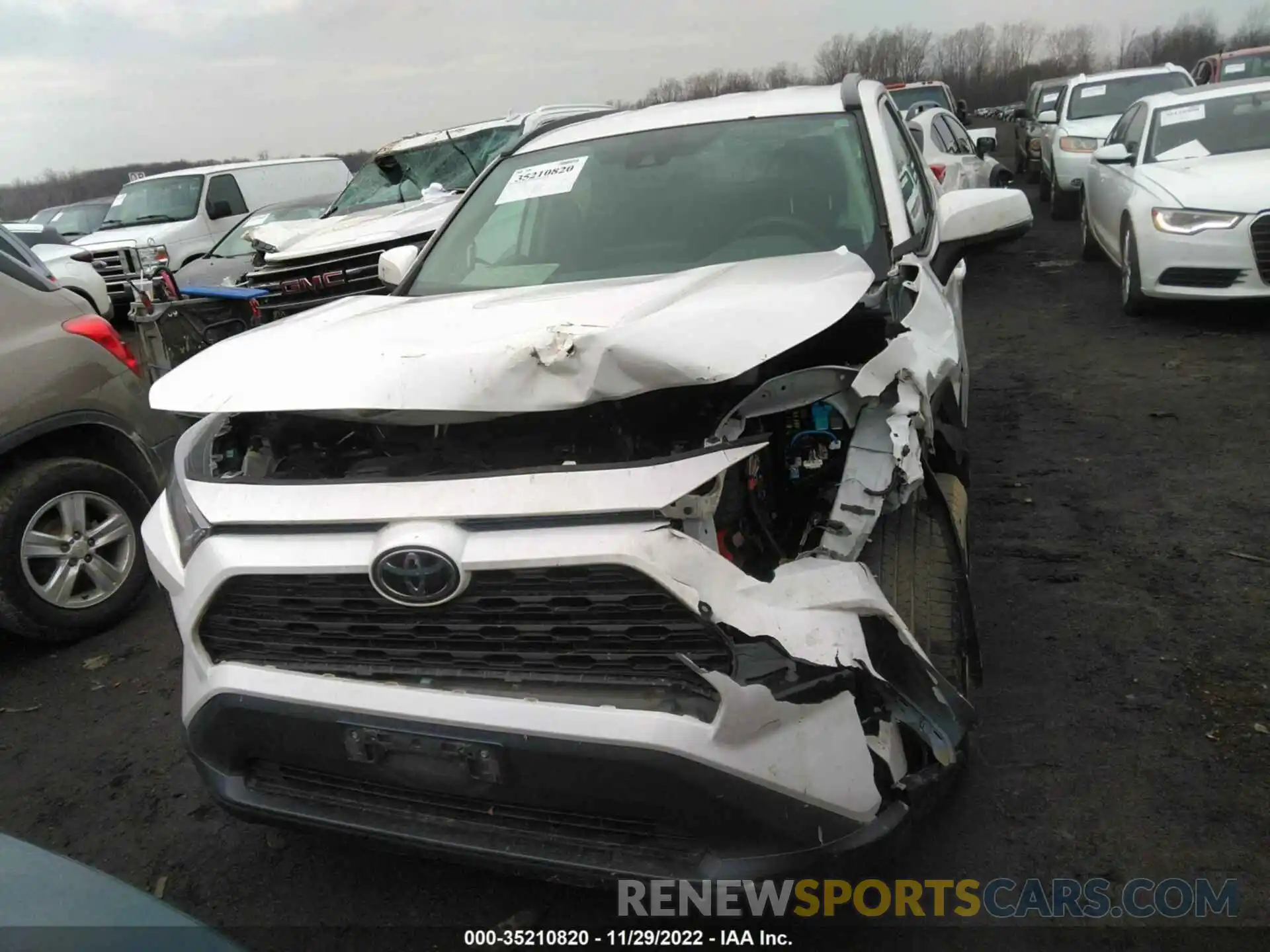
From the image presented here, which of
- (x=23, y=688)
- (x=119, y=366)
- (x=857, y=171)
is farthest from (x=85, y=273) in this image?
(x=857, y=171)

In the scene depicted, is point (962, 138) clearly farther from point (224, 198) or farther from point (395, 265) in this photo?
point (224, 198)

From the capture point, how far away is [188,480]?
2295 mm

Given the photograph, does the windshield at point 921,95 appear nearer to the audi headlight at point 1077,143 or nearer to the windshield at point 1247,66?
the audi headlight at point 1077,143

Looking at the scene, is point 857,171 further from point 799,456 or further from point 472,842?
point 472,842

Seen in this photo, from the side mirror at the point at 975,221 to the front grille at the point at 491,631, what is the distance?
7.20ft

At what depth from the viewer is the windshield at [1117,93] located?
12.1 metres

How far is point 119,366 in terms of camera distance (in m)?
4.25

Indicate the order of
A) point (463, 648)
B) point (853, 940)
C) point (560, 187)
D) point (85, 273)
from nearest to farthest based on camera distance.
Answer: point (463, 648) < point (853, 940) < point (560, 187) < point (85, 273)

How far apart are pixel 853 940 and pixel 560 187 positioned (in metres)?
2.77

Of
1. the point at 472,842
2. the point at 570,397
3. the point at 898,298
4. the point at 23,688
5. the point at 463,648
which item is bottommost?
the point at 23,688

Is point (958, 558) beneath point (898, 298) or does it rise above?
beneath

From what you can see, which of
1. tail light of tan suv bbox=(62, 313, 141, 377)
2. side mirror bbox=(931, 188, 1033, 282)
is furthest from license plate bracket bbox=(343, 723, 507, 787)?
tail light of tan suv bbox=(62, 313, 141, 377)

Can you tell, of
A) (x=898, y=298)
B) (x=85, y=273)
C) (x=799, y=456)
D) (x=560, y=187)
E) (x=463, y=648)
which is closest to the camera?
(x=463, y=648)

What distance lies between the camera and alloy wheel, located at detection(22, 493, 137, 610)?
12.6 feet
